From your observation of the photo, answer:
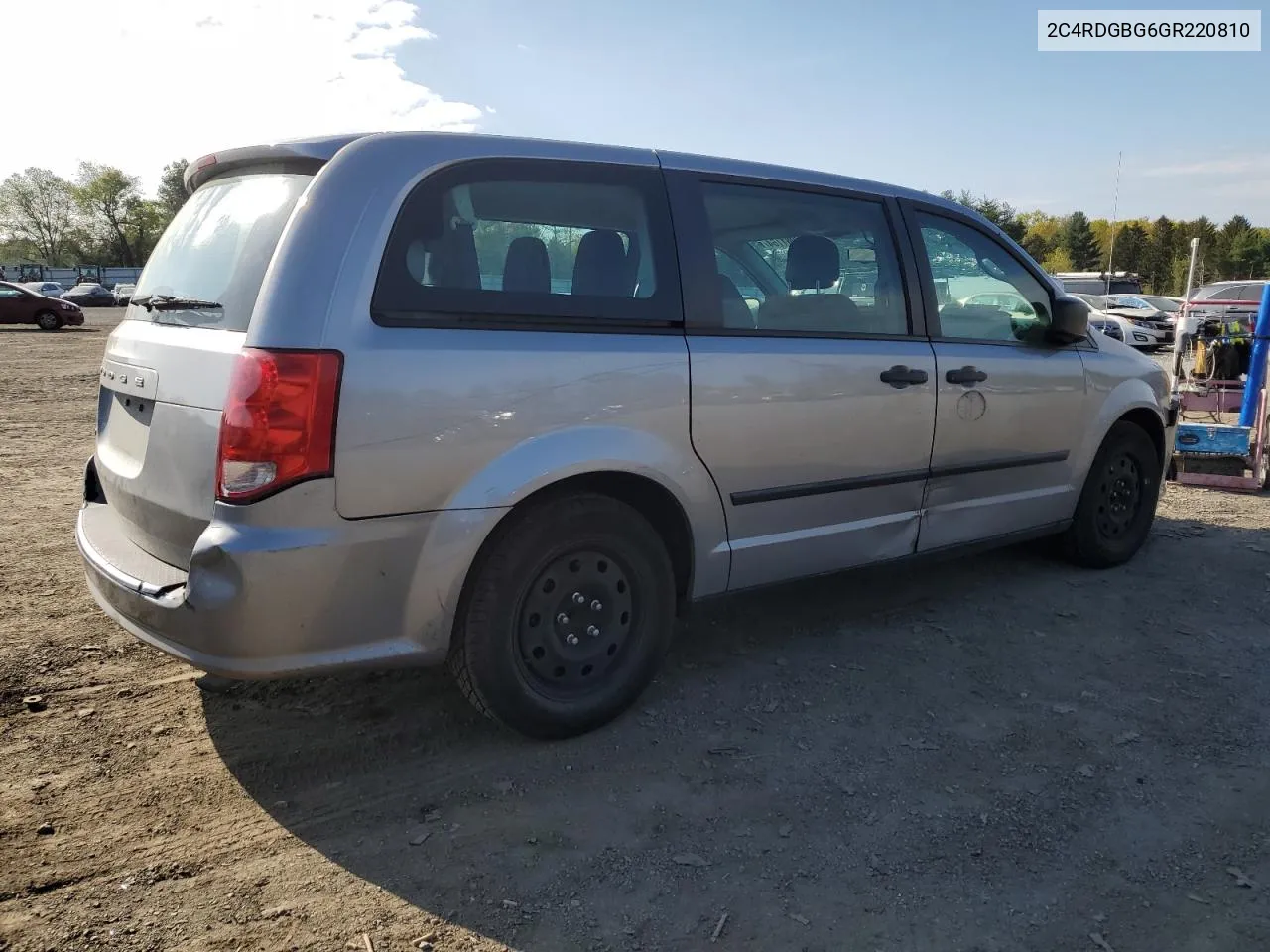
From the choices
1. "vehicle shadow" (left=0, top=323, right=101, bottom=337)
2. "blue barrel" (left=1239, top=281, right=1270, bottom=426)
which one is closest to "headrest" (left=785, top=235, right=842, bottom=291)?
"blue barrel" (left=1239, top=281, right=1270, bottom=426)

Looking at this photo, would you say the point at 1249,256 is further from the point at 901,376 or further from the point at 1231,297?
the point at 901,376

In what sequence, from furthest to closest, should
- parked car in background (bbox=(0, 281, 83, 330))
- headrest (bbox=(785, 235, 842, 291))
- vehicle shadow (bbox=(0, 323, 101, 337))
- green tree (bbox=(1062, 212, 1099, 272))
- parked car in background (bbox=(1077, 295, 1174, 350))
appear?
1. green tree (bbox=(1062, 212, 1099, 272))
2. parked car in background (bbox=(0, 281, 83, 330))
3. vehicle shadow (bbox=(0, 323, 101, 337))
4. parked car in background (bbox=(1077, 295, 1174, 350))
5. headrest (bbox=(785, 235, 842, 291))

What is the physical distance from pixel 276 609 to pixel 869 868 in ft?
5.67

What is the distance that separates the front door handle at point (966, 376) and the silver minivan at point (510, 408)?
17 mm

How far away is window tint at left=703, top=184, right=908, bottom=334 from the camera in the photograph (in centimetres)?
344

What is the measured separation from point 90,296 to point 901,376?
57.9 meters

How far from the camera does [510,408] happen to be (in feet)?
9.09

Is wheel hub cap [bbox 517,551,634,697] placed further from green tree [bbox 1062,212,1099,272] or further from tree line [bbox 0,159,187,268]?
tree line [bbox 0,159,187,268]

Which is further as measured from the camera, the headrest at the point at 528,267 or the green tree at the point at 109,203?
the green tree at the point at 109,203

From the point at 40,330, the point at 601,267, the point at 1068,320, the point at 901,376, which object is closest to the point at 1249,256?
the point at 40,330

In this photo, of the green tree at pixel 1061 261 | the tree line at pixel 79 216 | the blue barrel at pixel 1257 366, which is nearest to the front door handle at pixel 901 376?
the blue barrel at pixel 1257 366

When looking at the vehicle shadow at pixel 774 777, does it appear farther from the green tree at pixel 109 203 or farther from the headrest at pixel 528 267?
the green tree at pixel 109 203

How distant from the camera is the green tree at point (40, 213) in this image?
8731 cm

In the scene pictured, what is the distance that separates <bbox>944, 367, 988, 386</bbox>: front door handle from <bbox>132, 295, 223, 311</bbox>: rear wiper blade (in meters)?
2.84
